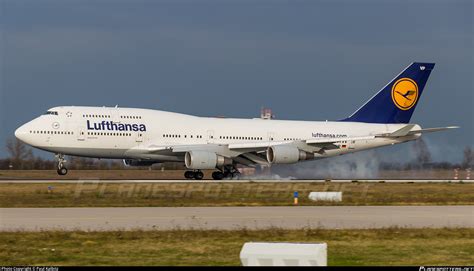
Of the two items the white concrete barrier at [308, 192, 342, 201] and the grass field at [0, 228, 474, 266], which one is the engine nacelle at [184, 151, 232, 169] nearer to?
the white concrete barrier at [308, 192, 342, 201]

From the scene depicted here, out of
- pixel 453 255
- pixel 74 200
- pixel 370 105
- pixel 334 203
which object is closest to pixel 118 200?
pixel 74 200

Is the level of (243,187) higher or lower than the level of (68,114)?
lower

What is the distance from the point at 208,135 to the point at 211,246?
3734cm

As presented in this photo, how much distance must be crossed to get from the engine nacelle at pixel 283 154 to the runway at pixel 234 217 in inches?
925

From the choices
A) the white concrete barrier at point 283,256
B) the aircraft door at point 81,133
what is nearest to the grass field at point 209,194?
the aircraft door at point 81,133

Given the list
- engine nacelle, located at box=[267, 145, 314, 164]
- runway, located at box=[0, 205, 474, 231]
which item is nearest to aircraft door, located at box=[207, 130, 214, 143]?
engine nacelle, located at box=[267, 145, 314, 164]

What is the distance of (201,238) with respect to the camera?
2203 centimetres

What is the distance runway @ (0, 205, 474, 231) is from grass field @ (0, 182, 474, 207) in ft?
8.79

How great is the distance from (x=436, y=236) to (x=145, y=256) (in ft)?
27.7

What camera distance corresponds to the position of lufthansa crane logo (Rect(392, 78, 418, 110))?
6519 cm

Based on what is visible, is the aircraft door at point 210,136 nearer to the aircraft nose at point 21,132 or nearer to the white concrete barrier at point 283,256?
the aircraft nose at point 21,132

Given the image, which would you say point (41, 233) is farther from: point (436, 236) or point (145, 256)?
point (436, 236)

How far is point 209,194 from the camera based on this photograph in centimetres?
3975

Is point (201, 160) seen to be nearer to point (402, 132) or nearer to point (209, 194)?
point (209, 194)
